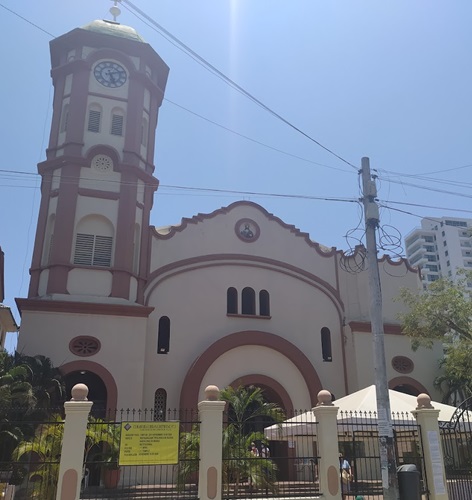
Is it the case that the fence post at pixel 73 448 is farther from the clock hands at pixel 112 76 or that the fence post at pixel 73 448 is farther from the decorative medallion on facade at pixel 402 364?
the clock hands at pixel 112 76

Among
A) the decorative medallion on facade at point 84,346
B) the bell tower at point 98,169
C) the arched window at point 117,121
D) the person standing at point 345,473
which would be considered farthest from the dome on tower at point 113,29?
the person standing at point 345,473

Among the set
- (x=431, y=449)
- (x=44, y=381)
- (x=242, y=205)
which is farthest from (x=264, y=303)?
(x=431, y=449)

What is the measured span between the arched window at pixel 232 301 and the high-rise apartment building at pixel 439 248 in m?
67.1

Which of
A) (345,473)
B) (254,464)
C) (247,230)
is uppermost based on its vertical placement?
(247,230)

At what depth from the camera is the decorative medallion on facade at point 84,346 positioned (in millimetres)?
19906

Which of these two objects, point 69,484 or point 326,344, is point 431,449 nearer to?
point 69,484

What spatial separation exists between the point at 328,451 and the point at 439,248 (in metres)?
85.8


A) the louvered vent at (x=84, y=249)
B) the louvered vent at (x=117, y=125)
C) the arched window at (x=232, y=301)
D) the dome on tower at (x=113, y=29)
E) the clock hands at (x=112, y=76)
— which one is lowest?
the arched window at (x=232, y=301)

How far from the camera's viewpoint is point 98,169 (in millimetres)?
23094

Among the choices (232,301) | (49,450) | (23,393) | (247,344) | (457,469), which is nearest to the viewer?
(49,450)

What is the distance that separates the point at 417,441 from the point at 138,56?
20.2 meters

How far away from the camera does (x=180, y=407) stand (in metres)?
21.1

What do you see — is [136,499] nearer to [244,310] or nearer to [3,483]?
[3,483]

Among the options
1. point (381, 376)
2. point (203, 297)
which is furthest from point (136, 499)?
point (203, 297)
